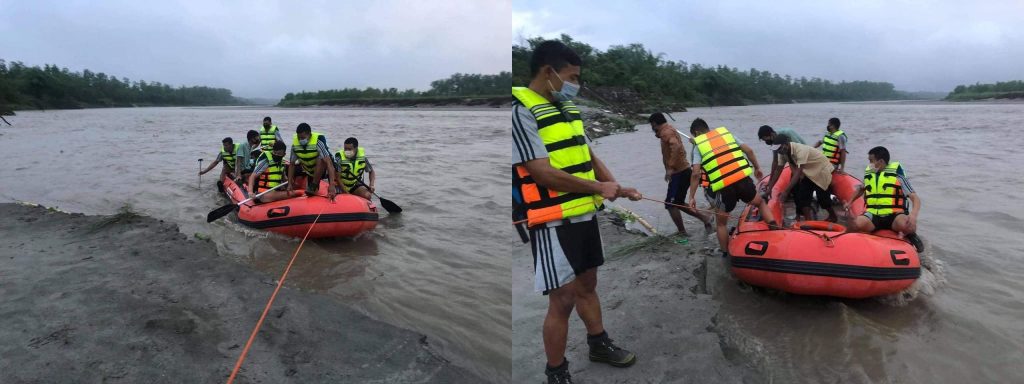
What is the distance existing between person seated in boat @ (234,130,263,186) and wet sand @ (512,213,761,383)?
564 cm

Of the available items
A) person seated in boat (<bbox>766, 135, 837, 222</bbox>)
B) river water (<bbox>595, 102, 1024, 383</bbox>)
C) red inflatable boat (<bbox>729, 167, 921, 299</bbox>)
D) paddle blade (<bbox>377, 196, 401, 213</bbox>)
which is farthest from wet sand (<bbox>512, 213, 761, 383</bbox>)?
paddle blade (<bbox>377, 196, 401, 213</bbox>)

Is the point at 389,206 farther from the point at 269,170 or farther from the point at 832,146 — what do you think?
the point at 832,146

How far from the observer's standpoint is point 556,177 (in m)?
2.41

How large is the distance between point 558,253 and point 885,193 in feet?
13.7

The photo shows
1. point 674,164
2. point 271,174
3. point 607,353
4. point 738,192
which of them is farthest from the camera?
point 271,174

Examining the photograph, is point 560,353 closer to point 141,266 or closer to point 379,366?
point 379,366

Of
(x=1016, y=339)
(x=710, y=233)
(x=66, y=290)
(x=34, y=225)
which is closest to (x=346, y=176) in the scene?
(x=34, y=225)

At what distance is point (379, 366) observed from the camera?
3418 mm

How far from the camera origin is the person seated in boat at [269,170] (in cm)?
786

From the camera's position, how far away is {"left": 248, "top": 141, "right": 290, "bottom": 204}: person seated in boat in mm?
7863

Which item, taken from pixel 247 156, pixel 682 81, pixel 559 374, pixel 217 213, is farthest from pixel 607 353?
pixel 682 81

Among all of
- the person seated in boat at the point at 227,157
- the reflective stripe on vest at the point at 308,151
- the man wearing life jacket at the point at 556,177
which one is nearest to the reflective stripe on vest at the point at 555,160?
the man wearing life jacket at the point at 556,177

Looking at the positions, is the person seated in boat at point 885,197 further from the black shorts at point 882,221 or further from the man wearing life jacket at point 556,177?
the man wearing life jacket at point 556,177

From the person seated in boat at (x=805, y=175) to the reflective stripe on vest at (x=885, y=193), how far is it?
738mm
